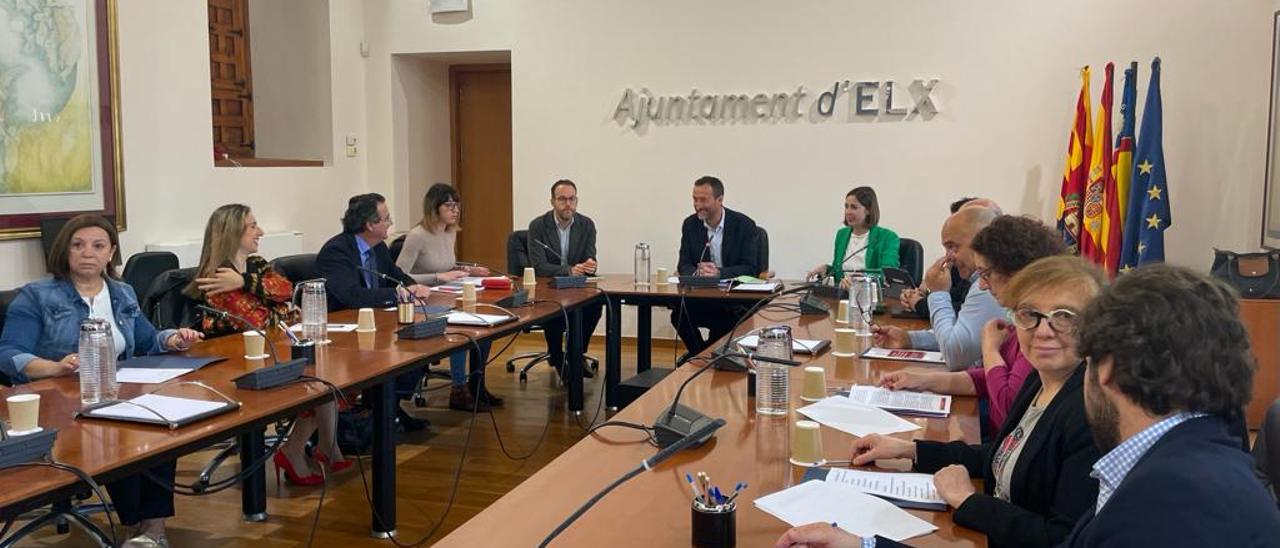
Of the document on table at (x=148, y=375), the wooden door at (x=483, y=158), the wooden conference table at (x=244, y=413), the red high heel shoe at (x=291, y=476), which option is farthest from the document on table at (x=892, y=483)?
the wooden door at (x=483, y=158)

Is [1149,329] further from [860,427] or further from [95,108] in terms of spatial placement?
[95,108]

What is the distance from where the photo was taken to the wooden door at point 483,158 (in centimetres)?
758

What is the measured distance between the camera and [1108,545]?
110cm

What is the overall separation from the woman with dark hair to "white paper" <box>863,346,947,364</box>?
2.00 m

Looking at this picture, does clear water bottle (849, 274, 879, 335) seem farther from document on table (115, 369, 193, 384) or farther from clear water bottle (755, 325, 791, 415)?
document on table (115, 369, 193, 384)

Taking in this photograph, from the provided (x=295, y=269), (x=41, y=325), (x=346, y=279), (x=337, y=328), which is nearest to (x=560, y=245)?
(x=295, y=269)

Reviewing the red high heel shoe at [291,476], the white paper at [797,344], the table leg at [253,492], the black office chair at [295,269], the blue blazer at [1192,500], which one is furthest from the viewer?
the black office chair at [295,269]

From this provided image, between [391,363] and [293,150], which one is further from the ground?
[293,150]

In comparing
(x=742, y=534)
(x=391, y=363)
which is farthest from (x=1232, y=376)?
(x=391, y=363)

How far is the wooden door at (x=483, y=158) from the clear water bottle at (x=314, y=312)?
4.27 m

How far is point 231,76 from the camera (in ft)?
21.9

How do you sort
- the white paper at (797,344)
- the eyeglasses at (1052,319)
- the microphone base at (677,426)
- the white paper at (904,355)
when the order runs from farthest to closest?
the white paper at (797,344)
the white paper at (904,355)
the microphone base at (677,426)
the eyeglasses at (1052,319)

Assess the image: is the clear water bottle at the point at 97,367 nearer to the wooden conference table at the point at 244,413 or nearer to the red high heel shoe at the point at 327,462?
the wooden conference table at the point at 244,413

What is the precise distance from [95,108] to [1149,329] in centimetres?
524
